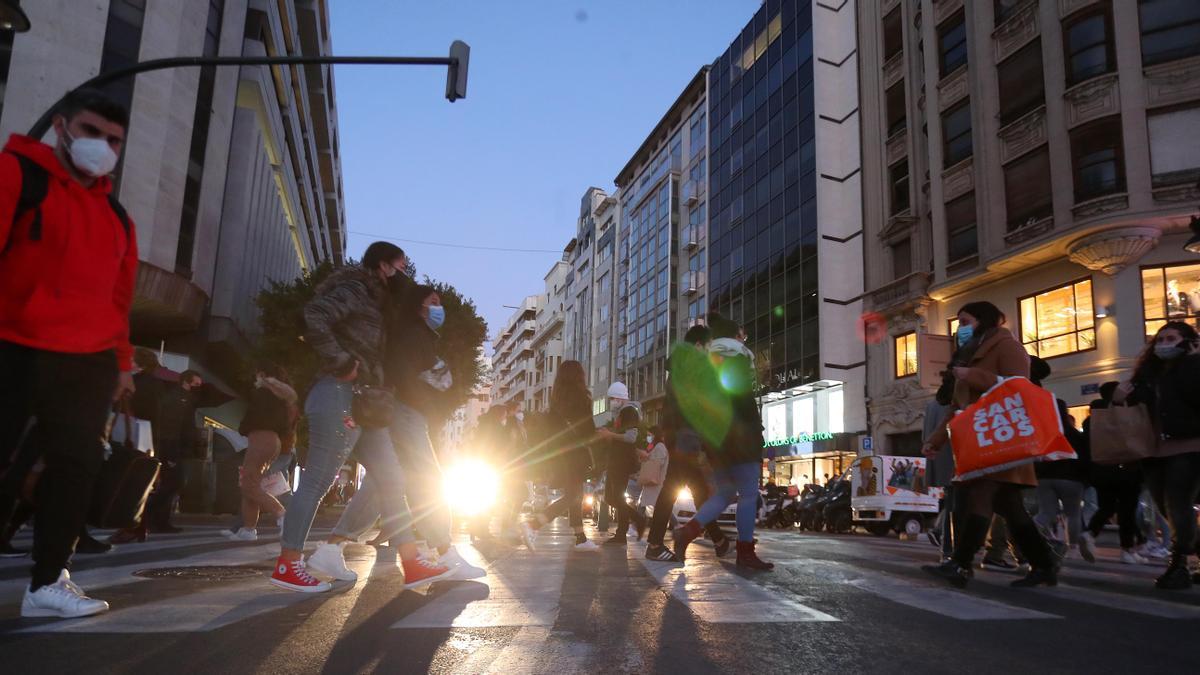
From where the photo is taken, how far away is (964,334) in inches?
230

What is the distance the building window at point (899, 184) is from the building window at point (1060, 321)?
7.59 meters

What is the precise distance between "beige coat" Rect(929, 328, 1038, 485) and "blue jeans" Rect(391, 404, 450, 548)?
10.4 ft

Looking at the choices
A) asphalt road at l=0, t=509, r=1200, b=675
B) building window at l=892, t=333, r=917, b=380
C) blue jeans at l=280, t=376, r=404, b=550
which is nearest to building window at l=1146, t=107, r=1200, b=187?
building window at l=892, t=333, r=917, b=380

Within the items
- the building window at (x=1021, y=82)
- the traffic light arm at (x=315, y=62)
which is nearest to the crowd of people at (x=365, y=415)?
the traffic light arm at (x=315, y=62)

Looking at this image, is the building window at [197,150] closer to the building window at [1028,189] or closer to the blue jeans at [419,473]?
the blue jeans at [419,473]

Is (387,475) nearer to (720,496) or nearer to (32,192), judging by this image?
(32,192)

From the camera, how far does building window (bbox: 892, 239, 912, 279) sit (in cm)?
2814

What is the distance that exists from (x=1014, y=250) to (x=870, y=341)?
876 cm

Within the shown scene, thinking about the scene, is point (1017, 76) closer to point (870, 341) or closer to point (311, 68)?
point (870, 341)

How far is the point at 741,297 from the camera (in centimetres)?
4000

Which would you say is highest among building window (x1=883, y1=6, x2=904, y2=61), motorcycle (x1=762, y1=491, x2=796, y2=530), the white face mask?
building window (x1=883, y1=6, x2=904, y2=61)

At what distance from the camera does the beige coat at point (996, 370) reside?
473 centimetres

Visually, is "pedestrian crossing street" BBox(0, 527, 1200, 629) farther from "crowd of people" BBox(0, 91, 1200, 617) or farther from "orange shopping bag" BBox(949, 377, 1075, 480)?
"orange shopping bag" BBox(949, 377, 1075, 480)

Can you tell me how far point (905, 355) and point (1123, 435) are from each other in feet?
75.2
